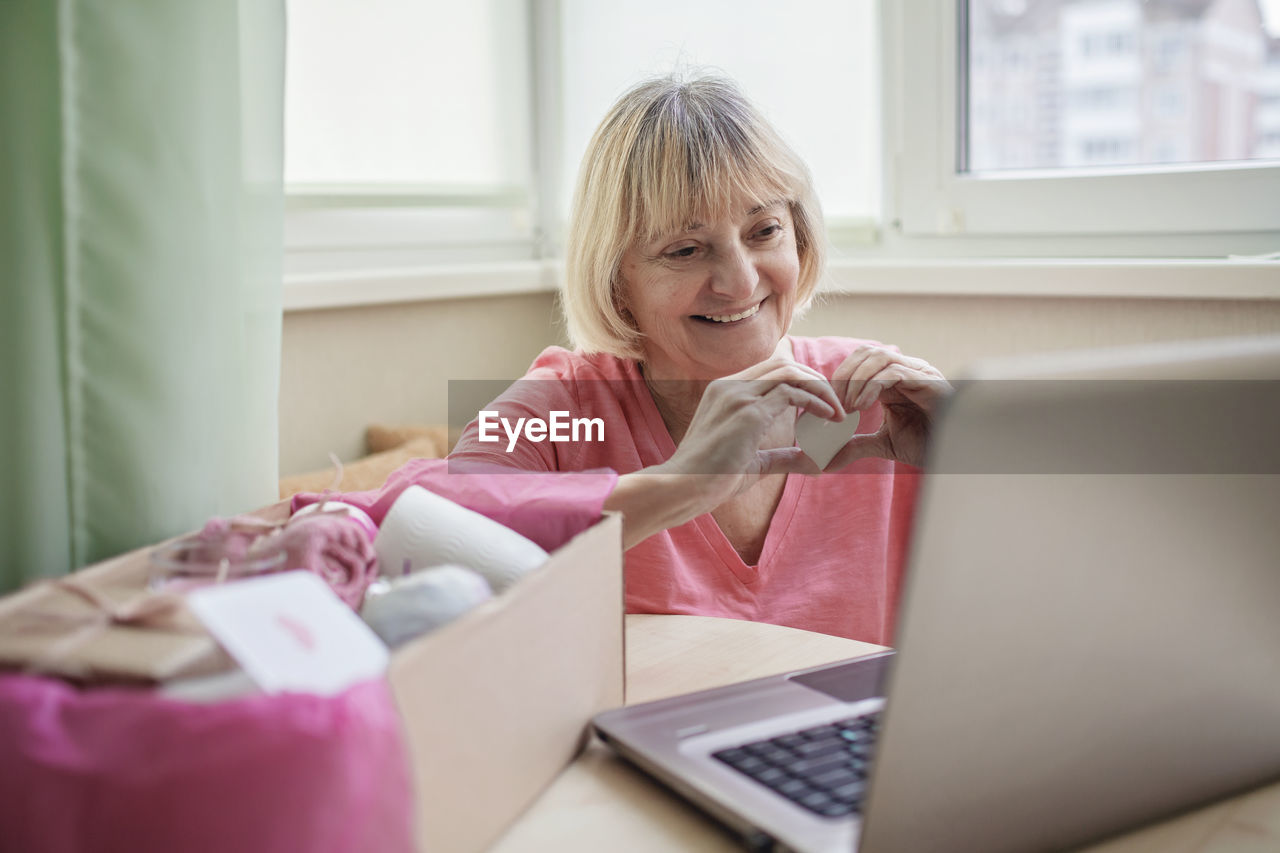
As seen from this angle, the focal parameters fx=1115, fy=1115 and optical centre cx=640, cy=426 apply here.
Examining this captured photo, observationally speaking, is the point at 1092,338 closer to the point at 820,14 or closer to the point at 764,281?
the point at 764,281

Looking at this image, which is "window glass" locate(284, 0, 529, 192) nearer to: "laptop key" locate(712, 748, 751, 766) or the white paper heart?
the white paper heart

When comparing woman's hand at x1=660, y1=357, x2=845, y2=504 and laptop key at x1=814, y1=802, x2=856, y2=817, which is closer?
laptop key at x1=814, y1=802, x2=856, y2=817

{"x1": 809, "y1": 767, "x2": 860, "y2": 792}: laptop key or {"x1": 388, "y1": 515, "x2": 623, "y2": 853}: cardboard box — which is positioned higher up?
{"x1": 388, "y1": 515, "x2": 623, "y2": 853}: cardboard box

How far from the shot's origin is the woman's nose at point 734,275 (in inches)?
55.6

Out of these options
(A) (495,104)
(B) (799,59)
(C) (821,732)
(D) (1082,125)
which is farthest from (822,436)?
(A) (495,104)

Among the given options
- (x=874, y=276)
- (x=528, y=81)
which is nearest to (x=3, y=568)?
(x=874, y=276)

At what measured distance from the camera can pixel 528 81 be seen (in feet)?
8.59

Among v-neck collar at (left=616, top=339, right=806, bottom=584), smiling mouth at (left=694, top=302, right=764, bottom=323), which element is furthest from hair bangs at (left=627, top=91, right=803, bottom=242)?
v-neck collar at (left=616, top=339, right=806, bottom=584)

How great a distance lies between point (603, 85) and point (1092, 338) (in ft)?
4.10

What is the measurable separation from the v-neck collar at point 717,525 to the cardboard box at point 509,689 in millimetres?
574

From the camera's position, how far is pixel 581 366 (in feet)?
5.11

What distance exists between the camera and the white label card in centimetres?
50

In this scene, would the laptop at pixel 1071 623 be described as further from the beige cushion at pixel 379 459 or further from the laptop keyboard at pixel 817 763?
the beige cushion at pixel 379 459

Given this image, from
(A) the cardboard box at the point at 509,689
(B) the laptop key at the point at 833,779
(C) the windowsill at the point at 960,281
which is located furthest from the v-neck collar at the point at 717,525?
(B) the laptop key at the point at 833,779
